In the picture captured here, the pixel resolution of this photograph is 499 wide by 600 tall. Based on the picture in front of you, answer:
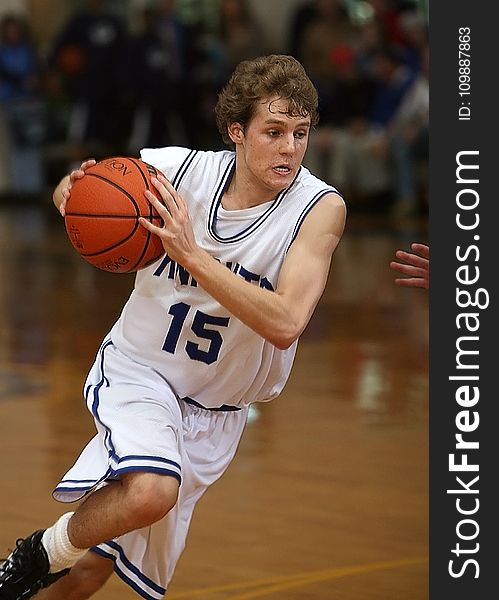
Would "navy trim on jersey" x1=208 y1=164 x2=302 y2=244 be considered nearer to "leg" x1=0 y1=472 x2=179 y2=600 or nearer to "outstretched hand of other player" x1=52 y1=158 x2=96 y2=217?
"outstretched hand of other player" x1=52 y1=158 x2=96 y2=217

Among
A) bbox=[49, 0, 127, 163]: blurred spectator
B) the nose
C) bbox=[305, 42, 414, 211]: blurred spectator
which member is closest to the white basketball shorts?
the nose

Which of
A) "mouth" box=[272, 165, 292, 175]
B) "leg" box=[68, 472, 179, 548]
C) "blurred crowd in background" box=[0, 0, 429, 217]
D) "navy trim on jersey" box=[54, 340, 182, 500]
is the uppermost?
"blurred crowd in background" box=[0, 0, 429, 217]

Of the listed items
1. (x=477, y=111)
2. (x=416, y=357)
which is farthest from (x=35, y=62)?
(x=477, y=111)

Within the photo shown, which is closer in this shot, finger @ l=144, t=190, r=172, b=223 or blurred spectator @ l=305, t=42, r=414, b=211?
finger @ l=144, t=190, r=172, b=223

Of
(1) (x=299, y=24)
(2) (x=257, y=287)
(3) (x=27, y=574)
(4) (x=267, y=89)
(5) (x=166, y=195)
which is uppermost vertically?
(1) (x=299, y=24)

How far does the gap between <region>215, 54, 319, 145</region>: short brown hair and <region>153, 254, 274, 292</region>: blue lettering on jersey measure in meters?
0.41

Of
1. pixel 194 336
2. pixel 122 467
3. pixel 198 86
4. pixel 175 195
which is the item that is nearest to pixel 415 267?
pixel 194 336

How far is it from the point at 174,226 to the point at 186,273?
345 millimetres

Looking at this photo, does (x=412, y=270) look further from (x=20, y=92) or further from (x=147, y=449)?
(x=20, y=92)

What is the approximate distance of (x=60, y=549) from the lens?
3.94 meters

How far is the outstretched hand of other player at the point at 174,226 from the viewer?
11.9ft

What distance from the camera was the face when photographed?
381 cm

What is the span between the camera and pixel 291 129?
3.81 m

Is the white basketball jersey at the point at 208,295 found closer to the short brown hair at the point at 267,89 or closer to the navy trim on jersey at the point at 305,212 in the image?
the navy trim on jersey at the point at 305,212
